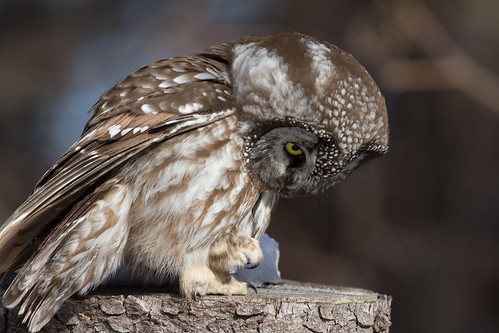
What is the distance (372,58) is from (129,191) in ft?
17.6

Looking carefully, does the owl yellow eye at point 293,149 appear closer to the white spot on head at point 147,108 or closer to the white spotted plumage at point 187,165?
the white spotted plumage at point 187,165

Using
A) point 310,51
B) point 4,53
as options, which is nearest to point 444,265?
point 310,51

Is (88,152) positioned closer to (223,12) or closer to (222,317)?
(222,317)

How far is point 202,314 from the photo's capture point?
8.30 feet

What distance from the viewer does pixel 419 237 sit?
7184 millimetres

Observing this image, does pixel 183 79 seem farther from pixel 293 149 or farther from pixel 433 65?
pixel 433 65

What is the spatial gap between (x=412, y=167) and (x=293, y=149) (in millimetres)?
5073

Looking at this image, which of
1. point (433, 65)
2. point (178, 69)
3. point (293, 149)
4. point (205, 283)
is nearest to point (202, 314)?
point (205, 283)

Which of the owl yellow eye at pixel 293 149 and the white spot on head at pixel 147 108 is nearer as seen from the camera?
the white spot on head at pixel 147 108

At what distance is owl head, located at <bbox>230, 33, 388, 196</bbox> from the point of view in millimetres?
2523

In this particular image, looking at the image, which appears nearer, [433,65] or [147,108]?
[147,108]

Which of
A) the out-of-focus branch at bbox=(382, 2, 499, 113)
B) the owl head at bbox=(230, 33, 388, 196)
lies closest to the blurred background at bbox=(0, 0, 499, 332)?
the out-of-focus branch at bbox=(382, 2, 499, 113)

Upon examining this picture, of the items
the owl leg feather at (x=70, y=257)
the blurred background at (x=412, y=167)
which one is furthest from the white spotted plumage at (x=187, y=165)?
the blurred background at (x=412, y=167)

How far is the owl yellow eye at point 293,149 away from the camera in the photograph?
2.63 metres
